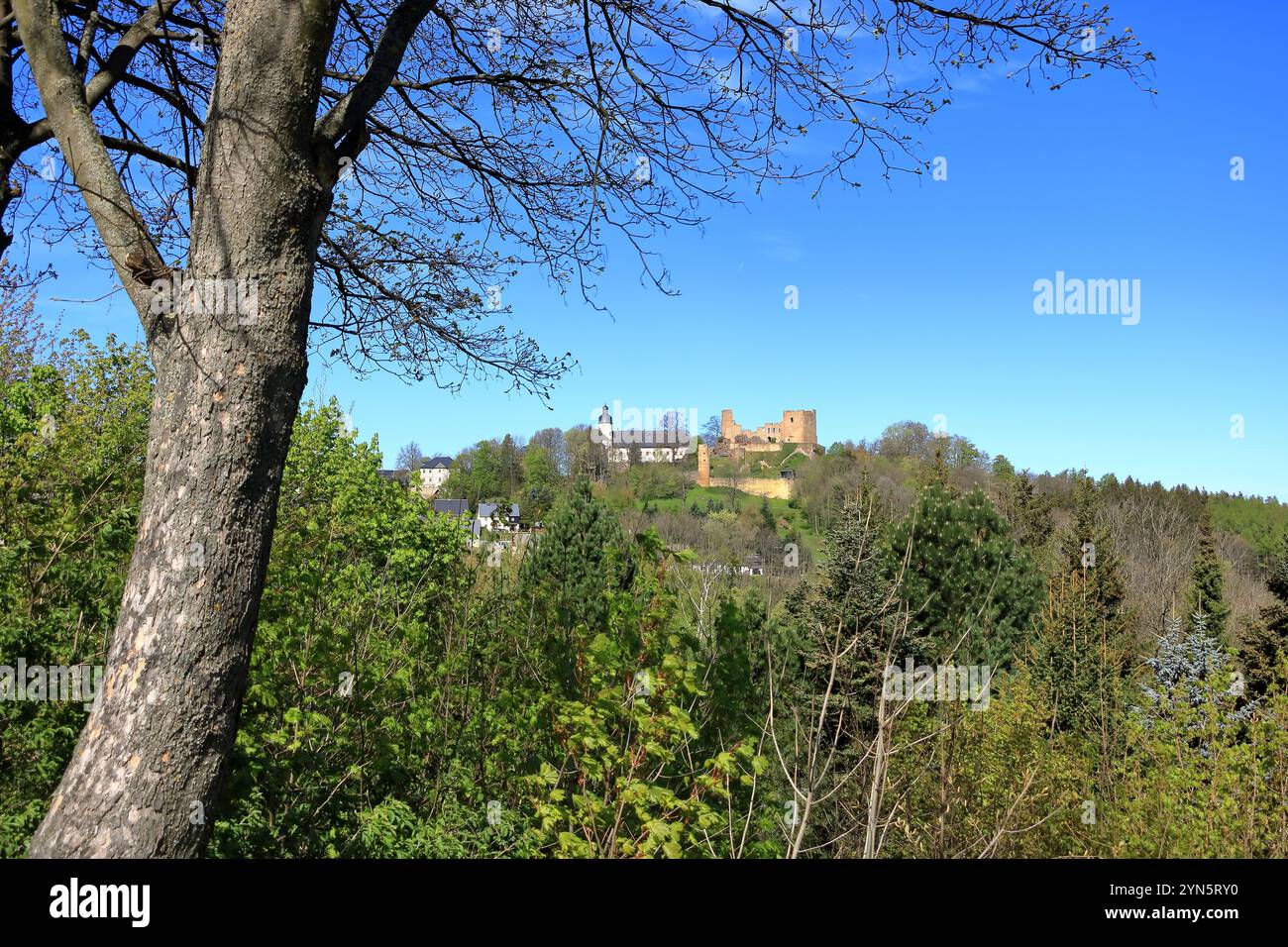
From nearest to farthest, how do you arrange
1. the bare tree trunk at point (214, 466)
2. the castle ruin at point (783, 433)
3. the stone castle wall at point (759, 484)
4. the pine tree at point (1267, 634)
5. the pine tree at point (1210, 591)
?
the bare tree trunk at point (214, 466) < the pine tree at point (1267, 634) < the pine tree at point (1210, 591) < the stone castle wall at point (759, 484) < the castle ruin at point (783, 433)

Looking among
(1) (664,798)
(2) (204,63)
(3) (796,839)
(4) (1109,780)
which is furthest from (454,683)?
(4) (1109,780)

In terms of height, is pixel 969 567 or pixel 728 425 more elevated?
pixel 728 425

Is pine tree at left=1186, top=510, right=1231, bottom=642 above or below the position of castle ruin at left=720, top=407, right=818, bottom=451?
below

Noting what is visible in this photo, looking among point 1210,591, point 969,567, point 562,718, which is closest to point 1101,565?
point 1210,591

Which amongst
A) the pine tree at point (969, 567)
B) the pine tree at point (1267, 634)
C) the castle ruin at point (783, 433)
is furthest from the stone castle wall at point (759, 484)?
the pine tree at point (1267, 634)

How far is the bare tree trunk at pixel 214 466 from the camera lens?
234 centimetres

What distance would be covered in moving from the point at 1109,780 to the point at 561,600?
8.29 metres

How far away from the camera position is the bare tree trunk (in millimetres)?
2340

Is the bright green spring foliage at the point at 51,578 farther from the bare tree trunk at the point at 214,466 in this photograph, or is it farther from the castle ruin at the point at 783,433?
the castle ruin at the point at 783,433

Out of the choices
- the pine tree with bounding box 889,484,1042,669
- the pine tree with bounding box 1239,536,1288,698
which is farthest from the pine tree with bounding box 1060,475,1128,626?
the pine tree with bounding box 1239,536,1288,698

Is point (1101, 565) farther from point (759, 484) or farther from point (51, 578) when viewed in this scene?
point (759, 484)

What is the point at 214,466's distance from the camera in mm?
2447
